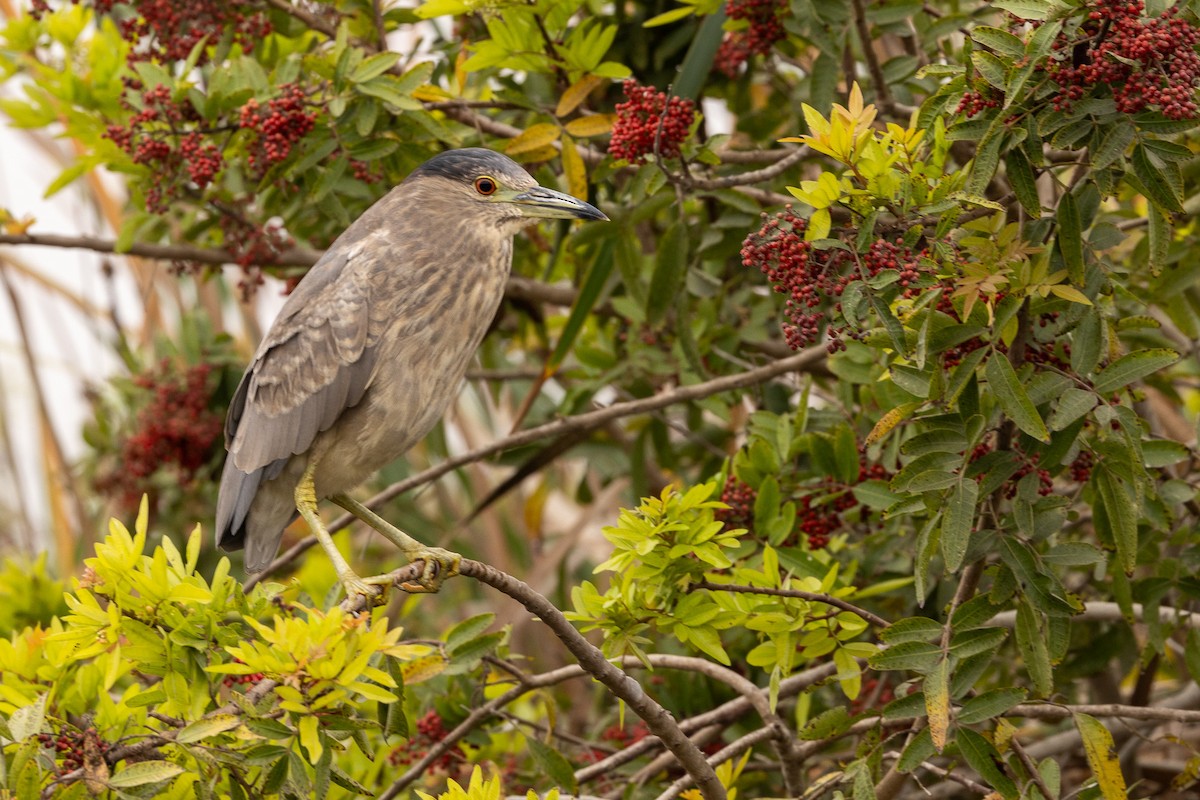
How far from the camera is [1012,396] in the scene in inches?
88.9

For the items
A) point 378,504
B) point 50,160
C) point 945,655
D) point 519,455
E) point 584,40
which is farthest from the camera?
point 50,160

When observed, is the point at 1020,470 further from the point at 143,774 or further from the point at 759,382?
the point at 143,774

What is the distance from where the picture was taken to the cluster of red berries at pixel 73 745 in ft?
7.56

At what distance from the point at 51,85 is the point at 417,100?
119 centimetres

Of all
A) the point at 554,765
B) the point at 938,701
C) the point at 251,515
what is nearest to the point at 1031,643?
the point at 938,701

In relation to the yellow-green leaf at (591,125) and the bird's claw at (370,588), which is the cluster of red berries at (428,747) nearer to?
the bird's claw at (370,588)

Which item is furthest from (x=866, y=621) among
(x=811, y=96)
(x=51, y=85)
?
(x=51, y=85)

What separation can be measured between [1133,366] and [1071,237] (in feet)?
0.86

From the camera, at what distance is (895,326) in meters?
2.23

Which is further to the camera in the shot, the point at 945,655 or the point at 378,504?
the point at 378,504

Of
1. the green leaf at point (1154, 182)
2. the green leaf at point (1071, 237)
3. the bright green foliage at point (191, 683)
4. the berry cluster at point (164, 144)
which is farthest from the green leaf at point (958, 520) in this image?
the berry cluster at point (164, 144)

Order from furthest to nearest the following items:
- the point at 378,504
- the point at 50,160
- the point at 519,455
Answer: the point at 50,160
the point at 519,455
the point at 378,504

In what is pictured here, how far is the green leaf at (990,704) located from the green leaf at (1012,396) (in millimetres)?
501

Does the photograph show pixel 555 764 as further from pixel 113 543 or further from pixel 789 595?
pixel 113 543
